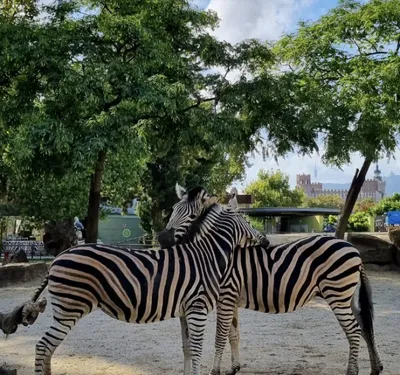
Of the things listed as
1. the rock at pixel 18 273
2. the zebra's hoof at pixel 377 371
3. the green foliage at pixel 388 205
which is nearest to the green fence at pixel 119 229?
the green foliage at pixel 388 205

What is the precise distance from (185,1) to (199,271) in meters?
11.3

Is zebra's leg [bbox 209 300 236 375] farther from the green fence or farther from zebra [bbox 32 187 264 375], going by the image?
the green fence

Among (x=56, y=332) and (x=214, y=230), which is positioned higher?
(x=214, y=230)

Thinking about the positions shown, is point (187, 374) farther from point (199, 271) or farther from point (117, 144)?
point (117, 144)

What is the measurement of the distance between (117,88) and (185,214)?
732cm

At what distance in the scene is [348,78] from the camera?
14.4 meters

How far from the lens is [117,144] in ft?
38.8

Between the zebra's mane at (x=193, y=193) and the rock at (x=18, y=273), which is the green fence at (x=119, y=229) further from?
the zebra's mane at (x=193, y=193)

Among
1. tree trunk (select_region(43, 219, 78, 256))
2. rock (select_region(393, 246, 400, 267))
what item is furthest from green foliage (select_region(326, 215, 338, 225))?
rock (select_region(393, 246, 400, 267))

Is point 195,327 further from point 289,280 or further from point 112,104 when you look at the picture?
point 112,104

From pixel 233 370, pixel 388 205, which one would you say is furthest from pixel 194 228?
pixel 388 205

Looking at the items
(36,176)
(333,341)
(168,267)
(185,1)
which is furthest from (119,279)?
(185,1)

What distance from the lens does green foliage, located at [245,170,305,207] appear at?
56.0m

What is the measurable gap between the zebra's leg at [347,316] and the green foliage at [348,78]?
8.55m
